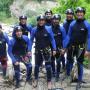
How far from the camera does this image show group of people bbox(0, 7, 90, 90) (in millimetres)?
9875

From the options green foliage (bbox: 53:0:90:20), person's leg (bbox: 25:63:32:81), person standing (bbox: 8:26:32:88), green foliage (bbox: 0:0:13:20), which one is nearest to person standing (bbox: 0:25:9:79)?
person standing (bbox: 8:26:32:88)

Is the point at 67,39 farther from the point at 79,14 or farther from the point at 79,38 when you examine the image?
the point at 79,14

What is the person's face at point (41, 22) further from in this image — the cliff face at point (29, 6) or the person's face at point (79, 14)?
the cliff face at point (29, 6)

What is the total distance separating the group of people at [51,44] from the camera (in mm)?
9875

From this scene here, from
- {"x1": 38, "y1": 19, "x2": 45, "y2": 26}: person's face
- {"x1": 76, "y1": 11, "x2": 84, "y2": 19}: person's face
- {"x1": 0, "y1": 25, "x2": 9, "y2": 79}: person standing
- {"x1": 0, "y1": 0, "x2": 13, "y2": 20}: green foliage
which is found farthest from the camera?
{"x1": 0, "y1": 0, "x2": 13, "y2": 20}: green foliage

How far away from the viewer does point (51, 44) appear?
10.1 meters

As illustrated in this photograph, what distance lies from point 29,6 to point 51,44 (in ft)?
76.4

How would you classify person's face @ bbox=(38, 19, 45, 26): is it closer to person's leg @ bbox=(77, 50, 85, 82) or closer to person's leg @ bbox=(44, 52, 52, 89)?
person's leg @ bbox=(44, 52, 52, 89)

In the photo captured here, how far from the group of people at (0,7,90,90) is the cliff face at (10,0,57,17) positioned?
21602 millimetres

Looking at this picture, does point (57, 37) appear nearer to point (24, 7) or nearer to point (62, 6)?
point (62, 6)

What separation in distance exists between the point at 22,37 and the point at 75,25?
1525 mm

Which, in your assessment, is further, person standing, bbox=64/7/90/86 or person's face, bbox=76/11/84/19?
person standing, bbox=64/7/90/86

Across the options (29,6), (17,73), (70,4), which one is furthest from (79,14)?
(29,6)

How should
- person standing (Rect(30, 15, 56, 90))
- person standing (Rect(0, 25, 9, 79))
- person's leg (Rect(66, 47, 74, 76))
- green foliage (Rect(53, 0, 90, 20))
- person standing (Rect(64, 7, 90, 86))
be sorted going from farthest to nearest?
green foliage (Rect(53, 0, 90, 20)) < person standing (Rect(0, 25, 9, 79)) < person's leg (Rect(66, 47, 74, 76)) < person standing (Rect(30, 15, 56, 90)) < person standing (Rect(64, 7, 90, 86))
